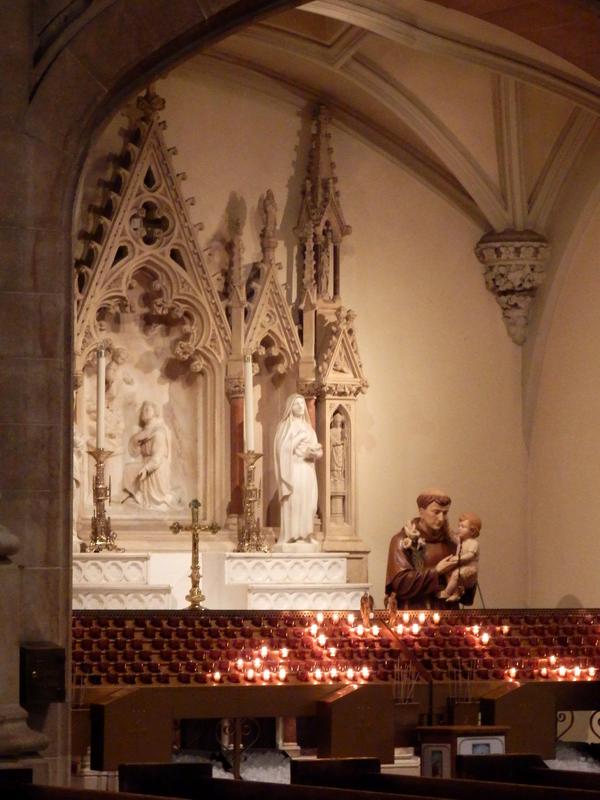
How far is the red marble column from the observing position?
1460 centimetres

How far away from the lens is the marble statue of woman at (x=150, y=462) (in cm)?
1448

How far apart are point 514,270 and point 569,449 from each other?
1.64 meters

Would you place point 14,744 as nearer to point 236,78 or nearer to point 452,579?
point 452,579

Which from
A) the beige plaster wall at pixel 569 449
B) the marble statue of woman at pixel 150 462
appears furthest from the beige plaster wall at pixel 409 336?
the marble statue of woman at pixel 150 462

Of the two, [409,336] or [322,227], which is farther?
[409,336]

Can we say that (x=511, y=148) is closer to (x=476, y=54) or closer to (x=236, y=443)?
(x=476, y=54)

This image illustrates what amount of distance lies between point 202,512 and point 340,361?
1.67 m

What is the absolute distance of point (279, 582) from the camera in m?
13.9

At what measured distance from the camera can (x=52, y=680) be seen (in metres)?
8.43

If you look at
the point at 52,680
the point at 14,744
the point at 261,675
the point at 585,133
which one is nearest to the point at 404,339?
the point at 585,133

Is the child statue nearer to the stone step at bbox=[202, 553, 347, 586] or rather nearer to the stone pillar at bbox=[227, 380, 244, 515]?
the stone step at bbox=[202, 553, 347, 586]

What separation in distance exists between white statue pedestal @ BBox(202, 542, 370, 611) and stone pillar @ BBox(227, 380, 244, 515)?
65 cm

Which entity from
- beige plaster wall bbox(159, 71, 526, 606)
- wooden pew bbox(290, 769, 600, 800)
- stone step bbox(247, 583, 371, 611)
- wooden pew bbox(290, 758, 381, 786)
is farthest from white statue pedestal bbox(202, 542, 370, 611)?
wooden pew bbox(290, 769, 600, 800)

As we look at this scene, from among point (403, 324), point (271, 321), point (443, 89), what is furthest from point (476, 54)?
point (403, 324)
